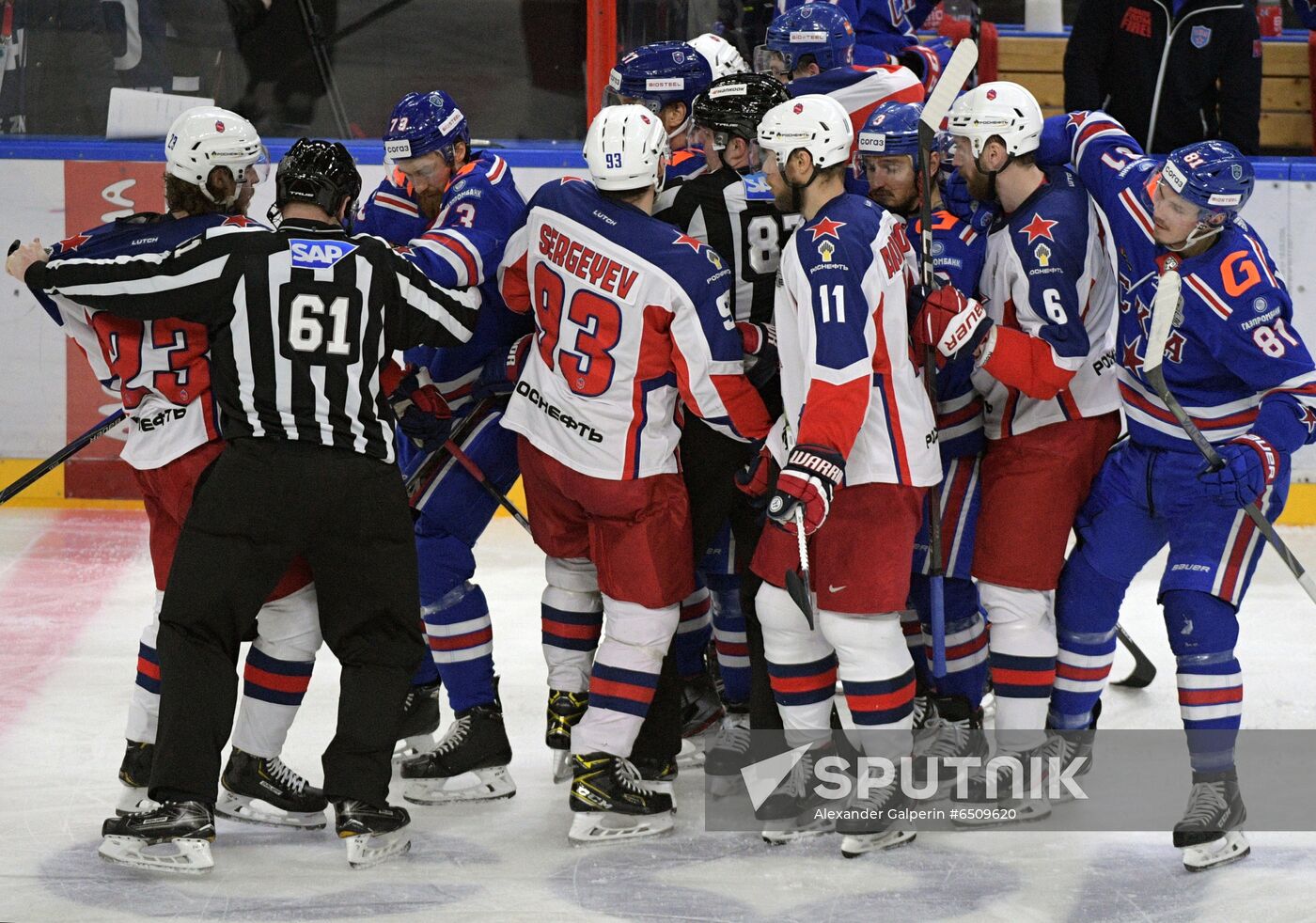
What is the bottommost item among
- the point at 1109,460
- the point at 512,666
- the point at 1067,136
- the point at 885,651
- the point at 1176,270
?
the point at 512,666

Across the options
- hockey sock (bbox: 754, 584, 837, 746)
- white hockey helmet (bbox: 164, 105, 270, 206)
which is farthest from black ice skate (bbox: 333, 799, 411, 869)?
white hockey helmet (bbox: 164, 105, 270, 206)

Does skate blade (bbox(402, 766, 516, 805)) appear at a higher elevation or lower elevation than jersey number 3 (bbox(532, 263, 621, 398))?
lower

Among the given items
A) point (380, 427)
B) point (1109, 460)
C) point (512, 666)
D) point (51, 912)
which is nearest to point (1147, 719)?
point (1109, 460)

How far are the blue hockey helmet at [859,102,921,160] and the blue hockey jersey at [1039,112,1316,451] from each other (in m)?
0.37

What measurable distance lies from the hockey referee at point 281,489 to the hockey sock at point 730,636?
2.87 feet

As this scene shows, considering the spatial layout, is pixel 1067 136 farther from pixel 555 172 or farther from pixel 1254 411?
pixel 555 172

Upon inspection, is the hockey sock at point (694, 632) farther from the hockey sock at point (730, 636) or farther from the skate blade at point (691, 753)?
the skate blade at point (691, 753)

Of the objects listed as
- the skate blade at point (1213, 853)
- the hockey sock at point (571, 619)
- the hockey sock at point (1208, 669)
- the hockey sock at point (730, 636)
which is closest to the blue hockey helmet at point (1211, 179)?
the hockey sock at point (1208, 669)

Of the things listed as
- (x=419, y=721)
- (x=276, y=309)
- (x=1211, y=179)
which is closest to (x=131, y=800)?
(x=419, y=721)

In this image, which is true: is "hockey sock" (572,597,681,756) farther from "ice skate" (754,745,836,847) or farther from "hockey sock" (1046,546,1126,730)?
"hockey sock" (1046,546,1126,730)

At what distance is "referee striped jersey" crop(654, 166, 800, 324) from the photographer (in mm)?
3510

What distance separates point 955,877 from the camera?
3.19 metres

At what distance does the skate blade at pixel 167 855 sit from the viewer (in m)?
3.10

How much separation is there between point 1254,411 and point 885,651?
2.85 feet
